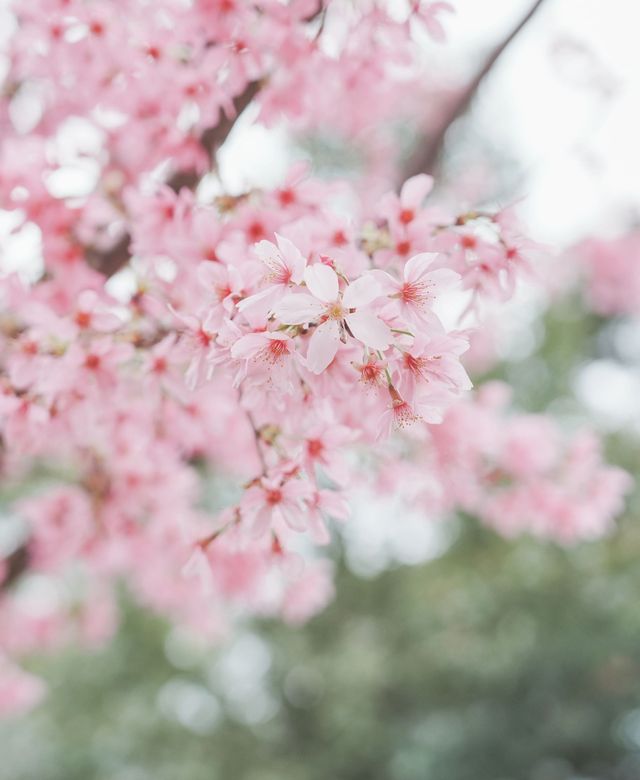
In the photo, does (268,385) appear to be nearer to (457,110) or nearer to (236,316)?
(236,316)

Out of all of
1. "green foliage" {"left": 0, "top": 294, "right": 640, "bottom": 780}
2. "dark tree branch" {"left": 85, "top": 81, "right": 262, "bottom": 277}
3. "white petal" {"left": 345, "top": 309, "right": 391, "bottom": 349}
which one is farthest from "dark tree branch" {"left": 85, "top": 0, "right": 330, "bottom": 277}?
"green foliage" {"left": 0, "top": 294, "right": 640, "bottom": 780}

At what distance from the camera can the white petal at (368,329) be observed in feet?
2.58

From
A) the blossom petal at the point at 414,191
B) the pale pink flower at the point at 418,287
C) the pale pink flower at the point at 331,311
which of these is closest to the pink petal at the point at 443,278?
the pale pink flower at the point at 418,287

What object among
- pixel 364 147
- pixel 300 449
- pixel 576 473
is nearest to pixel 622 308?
pixel 364 147

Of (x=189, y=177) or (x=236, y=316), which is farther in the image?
(x=189, y=177)

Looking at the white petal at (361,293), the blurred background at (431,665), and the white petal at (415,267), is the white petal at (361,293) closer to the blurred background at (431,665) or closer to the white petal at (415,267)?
the white petal at (415,267)

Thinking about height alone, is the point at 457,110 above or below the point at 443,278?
below

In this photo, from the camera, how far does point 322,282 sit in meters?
0.79

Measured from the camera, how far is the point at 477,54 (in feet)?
16.8

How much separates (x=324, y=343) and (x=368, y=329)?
0.16 feet

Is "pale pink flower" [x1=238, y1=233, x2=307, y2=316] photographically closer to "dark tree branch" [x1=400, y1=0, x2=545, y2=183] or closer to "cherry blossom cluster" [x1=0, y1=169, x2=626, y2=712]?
"cherry blossom cluster" [x1=0, y1=169, x2=626, y2=712]

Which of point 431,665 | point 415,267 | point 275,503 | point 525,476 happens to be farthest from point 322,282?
point 431,665

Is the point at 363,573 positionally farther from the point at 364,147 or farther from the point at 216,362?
the point at 216,362

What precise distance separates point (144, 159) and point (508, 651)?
12.6ft
